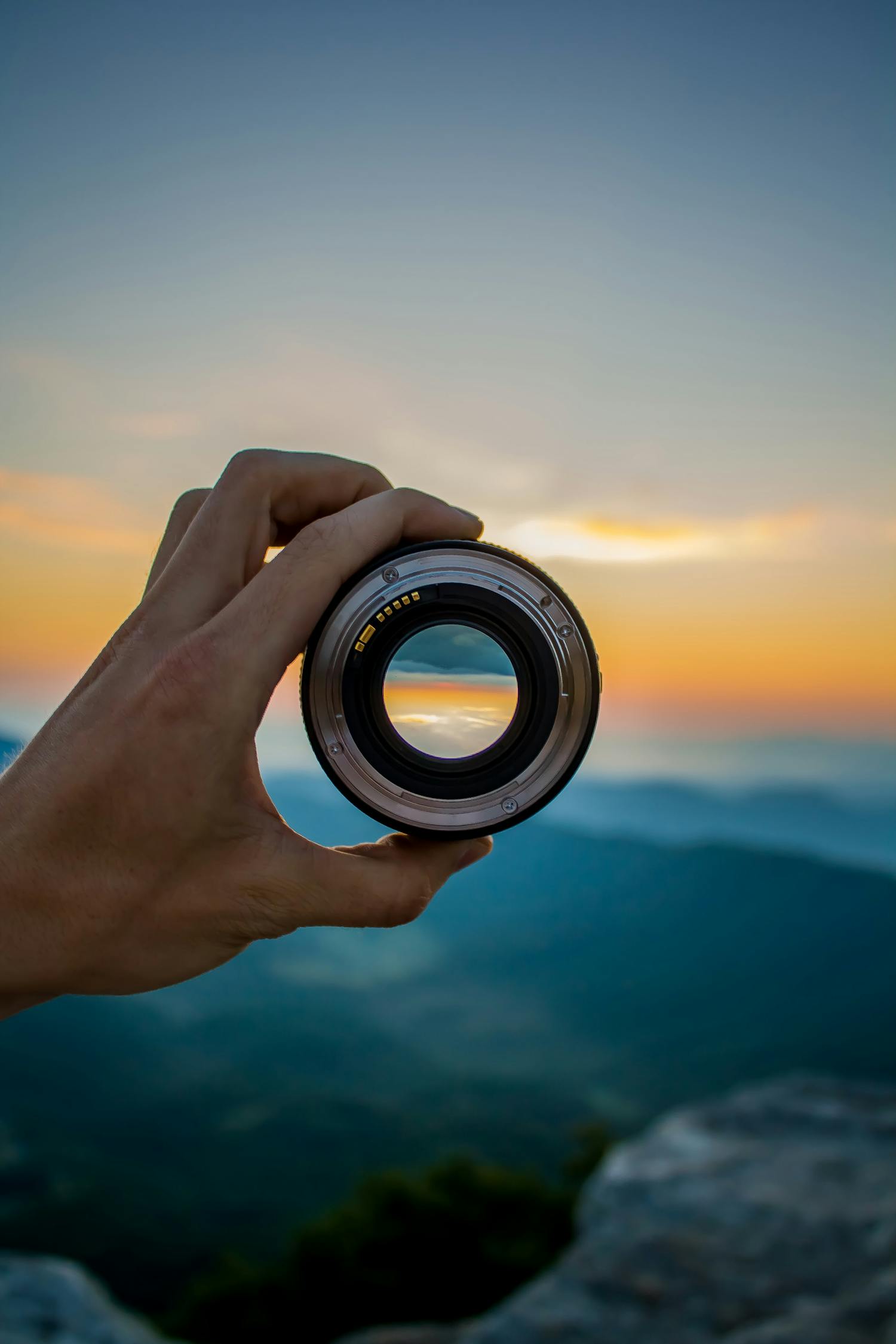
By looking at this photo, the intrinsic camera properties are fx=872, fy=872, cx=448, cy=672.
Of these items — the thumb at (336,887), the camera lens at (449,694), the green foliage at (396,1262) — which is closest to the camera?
the thumb at (336,887)

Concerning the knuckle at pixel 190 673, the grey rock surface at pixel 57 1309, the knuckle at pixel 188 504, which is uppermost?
the knuckle at pixel 188 504

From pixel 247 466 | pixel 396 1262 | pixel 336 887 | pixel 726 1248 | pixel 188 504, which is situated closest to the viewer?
pixel 336 887

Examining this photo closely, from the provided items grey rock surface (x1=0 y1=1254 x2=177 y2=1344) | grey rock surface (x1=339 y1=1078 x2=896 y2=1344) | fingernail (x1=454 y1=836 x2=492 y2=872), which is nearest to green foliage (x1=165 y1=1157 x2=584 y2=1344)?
grey rock surface (x1=339 y1=1078 x2=896 y2=1344)

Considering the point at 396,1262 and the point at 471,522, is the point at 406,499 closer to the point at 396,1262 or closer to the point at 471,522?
the point at 471,522

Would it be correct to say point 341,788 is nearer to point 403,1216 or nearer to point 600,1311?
point 600,1311

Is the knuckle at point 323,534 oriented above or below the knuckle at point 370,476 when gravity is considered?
below

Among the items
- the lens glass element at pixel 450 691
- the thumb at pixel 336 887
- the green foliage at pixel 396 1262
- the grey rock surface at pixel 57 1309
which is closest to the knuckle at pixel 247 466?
the lens glass element at pixel 450 691

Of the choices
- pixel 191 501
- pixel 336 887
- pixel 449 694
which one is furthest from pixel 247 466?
pixel 336 887

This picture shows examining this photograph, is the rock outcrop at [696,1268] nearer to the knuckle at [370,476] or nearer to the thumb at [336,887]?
the thumb at [336,887]
